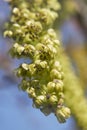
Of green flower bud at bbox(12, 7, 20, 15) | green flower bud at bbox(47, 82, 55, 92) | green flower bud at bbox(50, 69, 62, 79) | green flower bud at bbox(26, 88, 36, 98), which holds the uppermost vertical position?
green flower bud at bbox(12, 7, 20, 15)

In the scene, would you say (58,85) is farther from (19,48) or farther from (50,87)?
(19,48)

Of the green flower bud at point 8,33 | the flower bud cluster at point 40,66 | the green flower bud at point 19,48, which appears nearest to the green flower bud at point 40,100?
the flower bud cluster at point 40,66

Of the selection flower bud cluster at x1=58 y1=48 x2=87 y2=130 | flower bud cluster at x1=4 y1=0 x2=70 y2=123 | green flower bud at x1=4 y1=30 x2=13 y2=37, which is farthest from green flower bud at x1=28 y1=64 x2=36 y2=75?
flower bud cluster at x1=58 y1=48 x2=87 y2=130

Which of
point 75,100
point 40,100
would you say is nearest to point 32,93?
point 40,100

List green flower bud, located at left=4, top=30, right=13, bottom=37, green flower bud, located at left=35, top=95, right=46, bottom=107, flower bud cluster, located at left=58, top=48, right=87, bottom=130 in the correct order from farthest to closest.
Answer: flower bud cluster, located at left=58, top=48, right=87, bottom=130
green flower bud, located at left=4, top=30, right=13, bottom=37
green flower bud, located at left=35, top=95, right=46, bottom=107

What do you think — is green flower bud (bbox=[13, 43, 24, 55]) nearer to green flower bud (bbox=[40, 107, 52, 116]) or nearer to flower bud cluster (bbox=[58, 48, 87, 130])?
green flower bud (bbox=[40, 107, 52, 116])

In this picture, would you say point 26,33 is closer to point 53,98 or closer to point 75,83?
point 53,98

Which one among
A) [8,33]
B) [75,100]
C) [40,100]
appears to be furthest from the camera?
[75,100]

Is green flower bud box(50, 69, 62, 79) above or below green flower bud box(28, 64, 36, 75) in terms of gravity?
below

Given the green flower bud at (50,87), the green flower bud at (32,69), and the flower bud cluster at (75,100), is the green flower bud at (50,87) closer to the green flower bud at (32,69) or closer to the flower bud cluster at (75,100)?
the green flower bud at (32,69)
